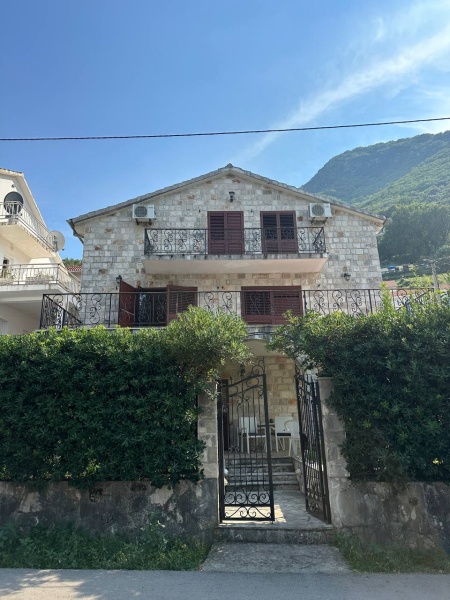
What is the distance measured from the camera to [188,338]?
6.10m

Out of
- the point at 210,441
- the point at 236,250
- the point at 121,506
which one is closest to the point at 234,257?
the point at 236,250

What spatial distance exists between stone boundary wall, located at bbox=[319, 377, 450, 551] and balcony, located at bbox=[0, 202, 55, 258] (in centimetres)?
1705

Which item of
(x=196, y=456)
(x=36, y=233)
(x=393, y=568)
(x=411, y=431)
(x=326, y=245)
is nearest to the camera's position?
(x=393, y=568)

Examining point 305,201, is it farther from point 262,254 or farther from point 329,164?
point 329,164

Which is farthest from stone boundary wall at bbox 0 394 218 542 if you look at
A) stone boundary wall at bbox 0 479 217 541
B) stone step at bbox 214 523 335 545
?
stone step at bbox 214 523 335 545

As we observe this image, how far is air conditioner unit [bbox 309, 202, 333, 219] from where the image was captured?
14.9m

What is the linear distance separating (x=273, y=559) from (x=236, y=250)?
419 inches

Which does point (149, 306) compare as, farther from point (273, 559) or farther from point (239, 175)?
point (273, 559)

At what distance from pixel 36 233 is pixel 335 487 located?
1840cm

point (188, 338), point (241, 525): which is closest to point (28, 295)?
point (188, 338)

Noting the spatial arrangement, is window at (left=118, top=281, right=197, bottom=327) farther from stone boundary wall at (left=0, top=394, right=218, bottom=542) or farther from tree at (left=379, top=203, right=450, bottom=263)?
tree at (left=379, top=203, right=450, bottom=263)

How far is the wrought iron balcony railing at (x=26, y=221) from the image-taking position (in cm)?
1783

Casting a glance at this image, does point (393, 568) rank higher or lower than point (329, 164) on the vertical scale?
lower

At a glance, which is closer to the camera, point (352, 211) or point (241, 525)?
point (241, 525)
